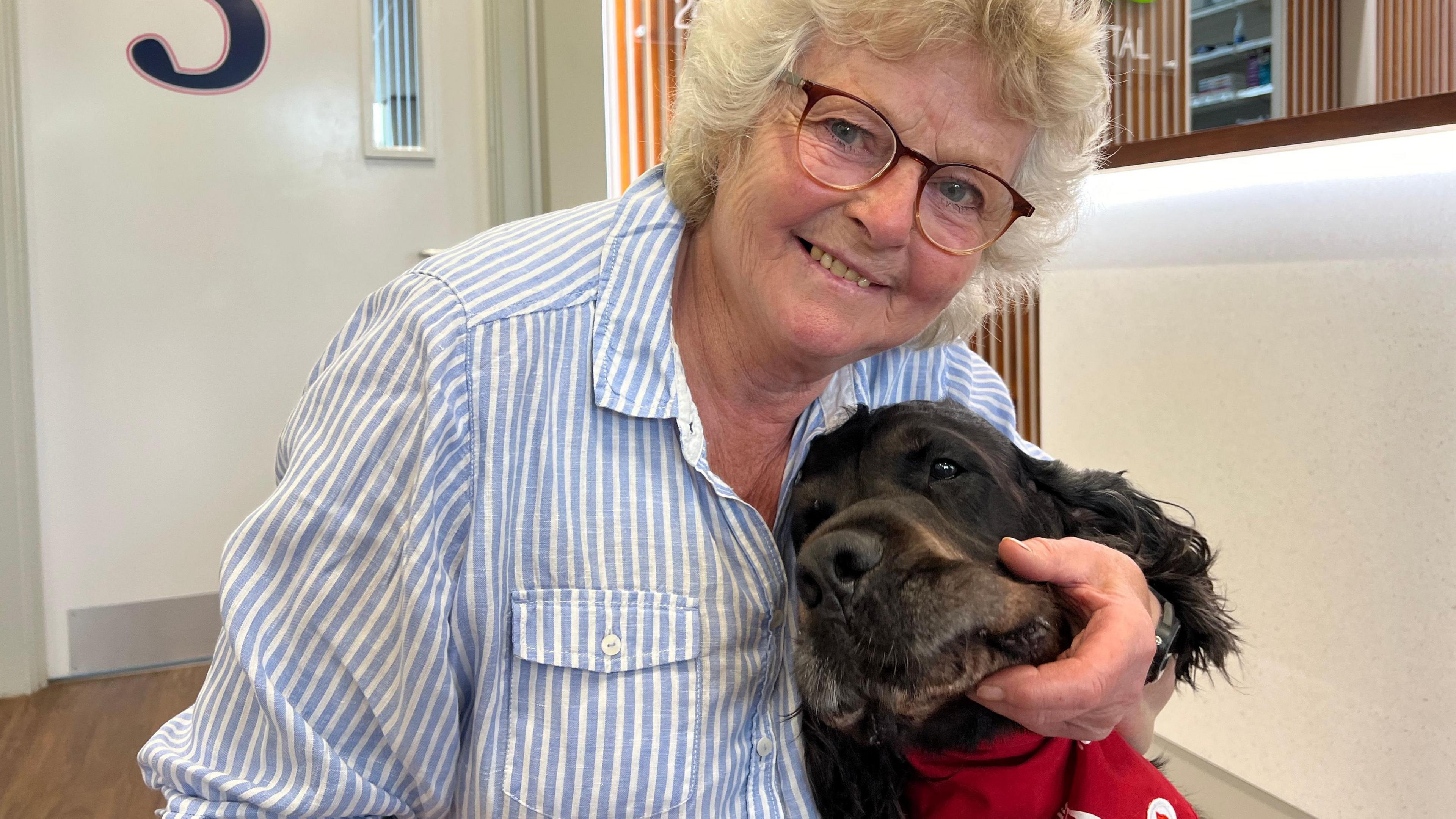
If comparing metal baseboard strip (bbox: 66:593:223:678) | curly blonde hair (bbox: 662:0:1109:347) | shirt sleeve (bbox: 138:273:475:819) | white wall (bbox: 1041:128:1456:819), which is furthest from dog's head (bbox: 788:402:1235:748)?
metal baseboard strip (bbox: 66:593:223:678)

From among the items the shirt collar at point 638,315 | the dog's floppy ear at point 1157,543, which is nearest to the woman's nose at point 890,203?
the shirt collar at point 638,315

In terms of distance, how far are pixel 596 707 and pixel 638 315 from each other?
0.40m

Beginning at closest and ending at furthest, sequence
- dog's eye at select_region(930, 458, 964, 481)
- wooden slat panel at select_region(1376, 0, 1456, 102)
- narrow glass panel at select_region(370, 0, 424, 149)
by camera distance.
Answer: dog's eye at select_region(930, 458, 964, 481), narrow glass panel at select_region(370, 0, 424, 149), wooden slat panel at select_region(1376, 0, 1456, 102)

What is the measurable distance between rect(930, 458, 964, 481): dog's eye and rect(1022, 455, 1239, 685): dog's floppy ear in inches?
7.0

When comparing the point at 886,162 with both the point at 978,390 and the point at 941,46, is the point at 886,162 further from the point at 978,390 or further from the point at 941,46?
the point at 978,390

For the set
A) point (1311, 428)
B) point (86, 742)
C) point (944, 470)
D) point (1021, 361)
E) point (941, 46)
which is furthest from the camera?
point (1021, 361)

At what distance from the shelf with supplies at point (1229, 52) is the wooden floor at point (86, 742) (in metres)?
4.75

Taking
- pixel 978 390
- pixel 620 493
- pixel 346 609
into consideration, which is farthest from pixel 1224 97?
pixel 346 609

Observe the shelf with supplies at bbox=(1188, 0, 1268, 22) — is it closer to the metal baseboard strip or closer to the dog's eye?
the dog's eye

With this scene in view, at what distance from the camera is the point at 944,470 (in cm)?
119

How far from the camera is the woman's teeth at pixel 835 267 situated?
104cm

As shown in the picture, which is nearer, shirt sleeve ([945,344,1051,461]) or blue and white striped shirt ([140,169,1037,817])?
blue and white striped shirt ([140,169,1037,817])

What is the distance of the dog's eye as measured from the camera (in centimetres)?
119

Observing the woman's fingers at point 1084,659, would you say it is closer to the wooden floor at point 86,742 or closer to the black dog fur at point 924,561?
the black dog fur at point 924,561
